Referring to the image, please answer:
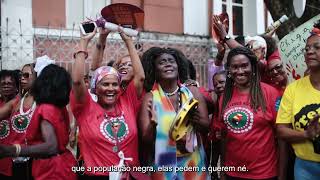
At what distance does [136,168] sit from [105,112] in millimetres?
507

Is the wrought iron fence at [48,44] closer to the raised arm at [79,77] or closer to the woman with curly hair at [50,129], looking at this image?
the woman with curly hair at [50,129]

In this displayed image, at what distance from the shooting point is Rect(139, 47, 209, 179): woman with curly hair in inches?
133

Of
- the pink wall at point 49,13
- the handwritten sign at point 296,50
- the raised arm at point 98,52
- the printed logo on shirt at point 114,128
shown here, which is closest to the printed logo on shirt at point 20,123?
the raised arm at point 98,52

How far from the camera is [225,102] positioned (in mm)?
3562

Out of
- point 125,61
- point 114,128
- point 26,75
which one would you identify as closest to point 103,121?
point 114,128

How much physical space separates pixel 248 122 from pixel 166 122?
64cm

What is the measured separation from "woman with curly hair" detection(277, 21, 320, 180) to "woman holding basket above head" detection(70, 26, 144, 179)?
1154 mm

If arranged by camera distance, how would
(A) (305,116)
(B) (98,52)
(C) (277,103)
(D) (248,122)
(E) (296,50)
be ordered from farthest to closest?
(B) (98,52), (E) (296,50), (C) (277,103), (D) (248,122), (A) (305,116)

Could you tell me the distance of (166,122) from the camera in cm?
339

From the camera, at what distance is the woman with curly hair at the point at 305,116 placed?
3.08 metres

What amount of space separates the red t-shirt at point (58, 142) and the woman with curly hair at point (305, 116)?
1.70m

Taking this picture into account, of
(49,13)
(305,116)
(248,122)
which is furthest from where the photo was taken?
(49,13)

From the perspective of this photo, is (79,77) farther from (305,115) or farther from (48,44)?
(48,44)

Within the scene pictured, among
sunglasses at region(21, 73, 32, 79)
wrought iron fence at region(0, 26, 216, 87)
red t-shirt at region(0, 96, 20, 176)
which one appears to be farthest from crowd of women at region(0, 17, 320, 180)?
wrought iron fence at region(0, 26, 216, 87)
